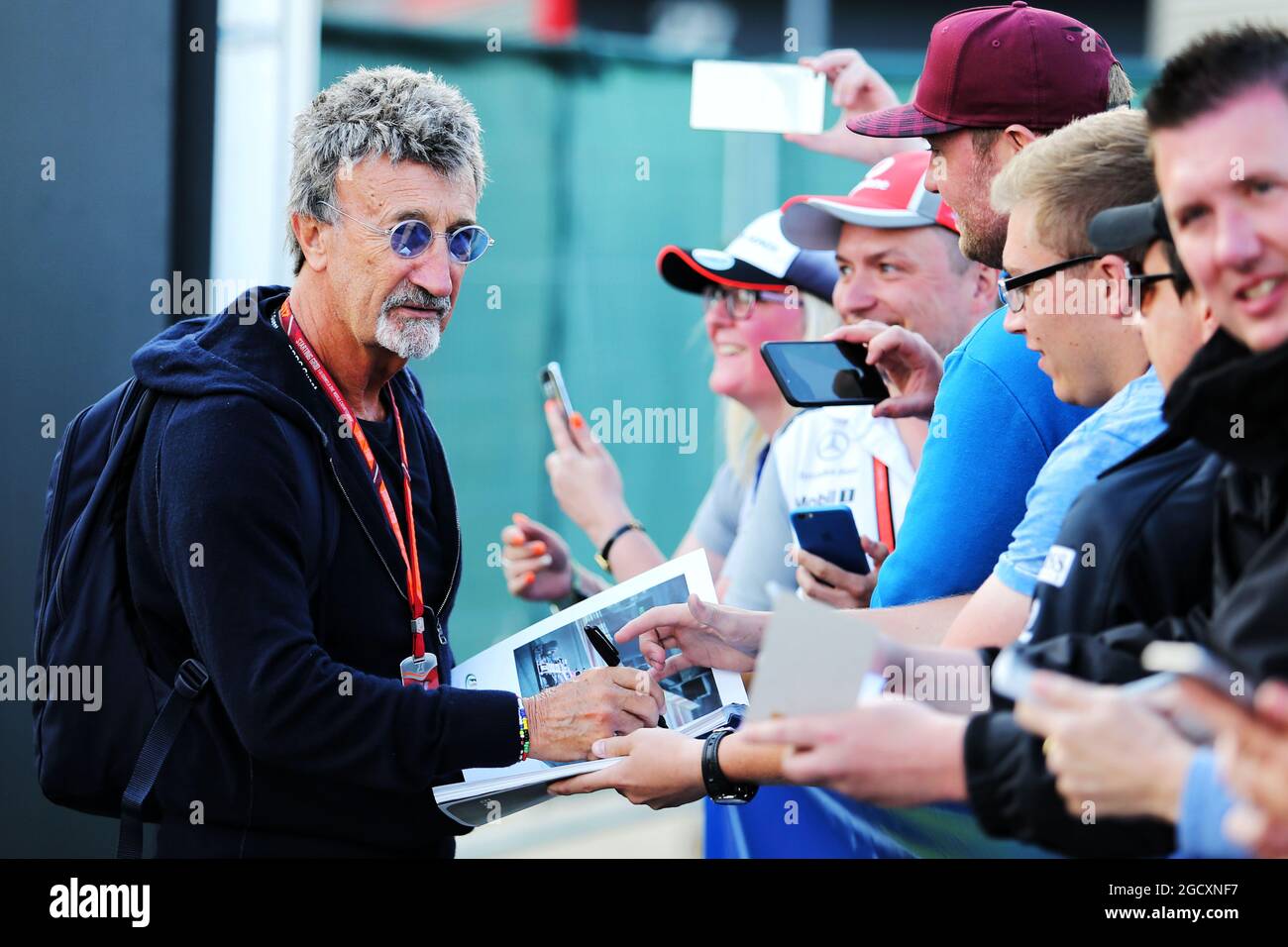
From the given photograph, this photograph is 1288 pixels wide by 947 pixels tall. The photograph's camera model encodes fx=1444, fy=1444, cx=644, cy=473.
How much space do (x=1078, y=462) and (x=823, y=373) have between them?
3.51 feet

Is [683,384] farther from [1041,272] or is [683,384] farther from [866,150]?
[1041,272]

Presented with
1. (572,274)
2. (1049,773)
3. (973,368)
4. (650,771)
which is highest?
(572,274)

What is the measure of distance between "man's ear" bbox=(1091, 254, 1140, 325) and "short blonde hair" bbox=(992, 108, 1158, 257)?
4 centimetres

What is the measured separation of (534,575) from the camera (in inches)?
153

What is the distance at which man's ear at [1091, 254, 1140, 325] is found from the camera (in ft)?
7.50

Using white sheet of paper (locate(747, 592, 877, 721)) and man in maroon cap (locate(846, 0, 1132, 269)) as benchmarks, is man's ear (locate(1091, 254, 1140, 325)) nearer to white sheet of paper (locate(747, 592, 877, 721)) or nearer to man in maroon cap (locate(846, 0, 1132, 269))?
man in maroon cap (locate(846, 0, 1132, 269))

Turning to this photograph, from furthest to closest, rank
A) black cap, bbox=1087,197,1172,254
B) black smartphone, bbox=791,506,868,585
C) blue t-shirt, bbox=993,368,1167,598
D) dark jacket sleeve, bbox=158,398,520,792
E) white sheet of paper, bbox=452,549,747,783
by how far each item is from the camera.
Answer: black smartphone, bbox=791,506,868,585 < white sheet of paper, bbox=452,549,747,783 < dark jacket sleeve, bbox=158,398,520,792 < blue t-shirt, bbox=993,368,1167,598 < black cap, bbox=1087,197,1172,254

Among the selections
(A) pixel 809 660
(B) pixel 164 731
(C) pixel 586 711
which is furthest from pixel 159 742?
(A) pixel 809 660

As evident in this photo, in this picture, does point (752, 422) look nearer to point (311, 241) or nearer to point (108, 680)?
point (311, 241)

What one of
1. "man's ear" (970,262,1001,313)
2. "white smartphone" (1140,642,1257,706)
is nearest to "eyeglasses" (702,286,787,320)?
"man's ear" (970,262,1001,313)

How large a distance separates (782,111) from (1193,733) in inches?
111

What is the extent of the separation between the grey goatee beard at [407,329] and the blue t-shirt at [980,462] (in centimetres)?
97

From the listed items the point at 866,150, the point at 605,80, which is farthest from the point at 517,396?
the point at 866,150

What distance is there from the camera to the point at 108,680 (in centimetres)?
251
